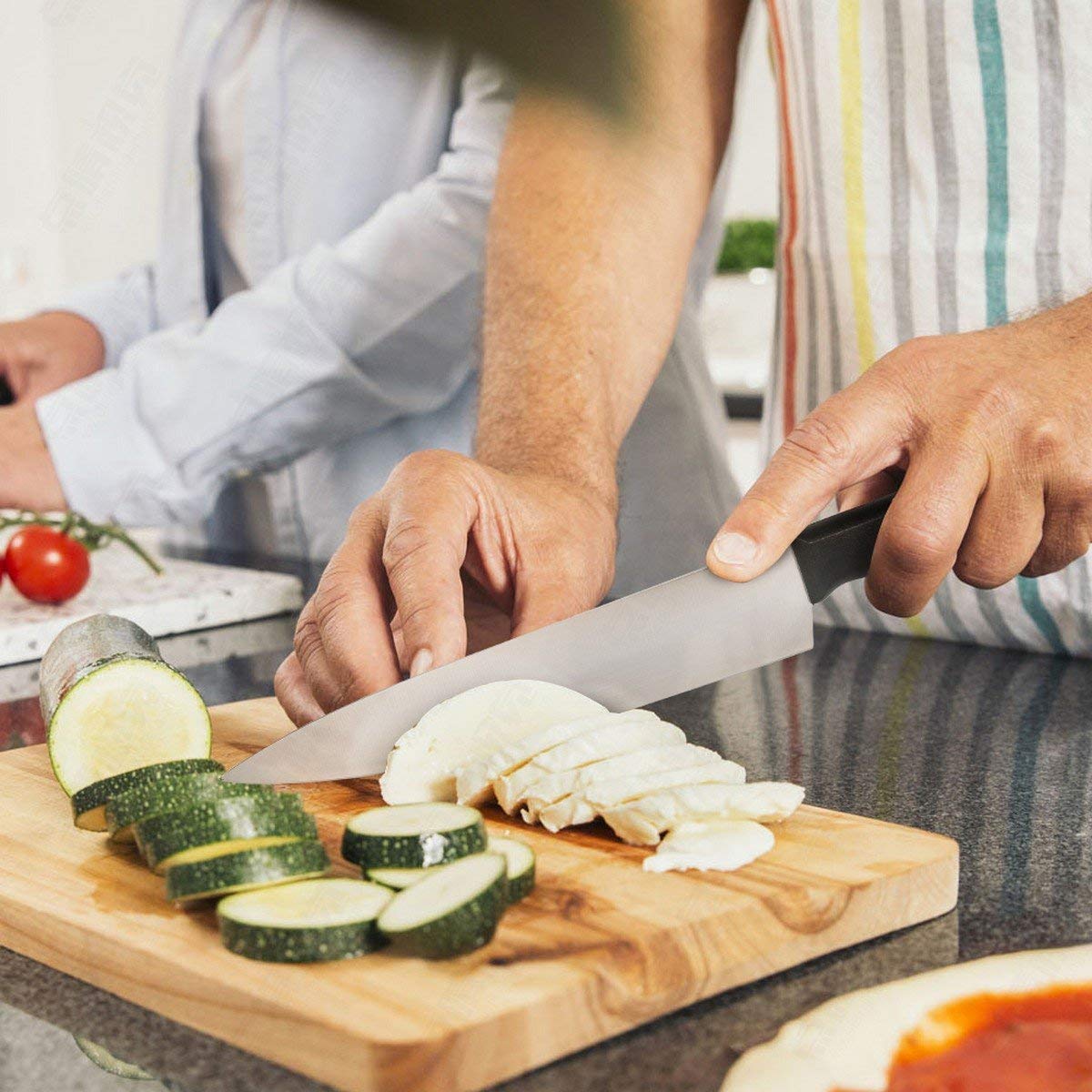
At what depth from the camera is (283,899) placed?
0.75 meters

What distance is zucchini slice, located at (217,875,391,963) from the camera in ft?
2.32

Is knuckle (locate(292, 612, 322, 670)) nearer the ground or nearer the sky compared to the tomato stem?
nearer the sky

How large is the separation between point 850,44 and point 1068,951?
3.82 feet

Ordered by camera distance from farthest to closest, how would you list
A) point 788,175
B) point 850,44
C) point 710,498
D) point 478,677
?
point 710,498
point 788,175
point 850,44
point 478,677

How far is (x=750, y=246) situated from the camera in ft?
14.1

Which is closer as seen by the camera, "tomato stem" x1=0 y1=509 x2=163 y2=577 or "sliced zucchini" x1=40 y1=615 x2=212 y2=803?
"sliced zucchini" x1=40 y1=615 x2=212 y2=803

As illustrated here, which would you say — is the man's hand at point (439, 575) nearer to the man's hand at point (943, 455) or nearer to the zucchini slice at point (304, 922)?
the man's hand at point (943, 455)

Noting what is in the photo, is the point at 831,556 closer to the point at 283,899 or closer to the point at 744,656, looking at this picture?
the point at 744,656

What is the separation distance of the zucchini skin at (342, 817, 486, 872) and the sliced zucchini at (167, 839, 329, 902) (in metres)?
0.03

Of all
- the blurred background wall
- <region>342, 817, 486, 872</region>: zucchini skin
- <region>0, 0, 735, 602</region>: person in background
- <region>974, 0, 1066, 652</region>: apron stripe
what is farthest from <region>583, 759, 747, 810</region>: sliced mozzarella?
the blurred background wall

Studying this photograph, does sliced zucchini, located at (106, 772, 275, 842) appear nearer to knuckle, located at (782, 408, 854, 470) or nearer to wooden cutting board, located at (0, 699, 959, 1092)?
wooden cutting board, located at (0, 699, 959, 1092)

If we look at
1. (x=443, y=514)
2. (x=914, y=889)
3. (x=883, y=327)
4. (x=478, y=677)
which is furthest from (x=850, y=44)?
(x=914, y=889)

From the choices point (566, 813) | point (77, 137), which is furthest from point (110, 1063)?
point (77, 137)

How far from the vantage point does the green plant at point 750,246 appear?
4305 millimetres
